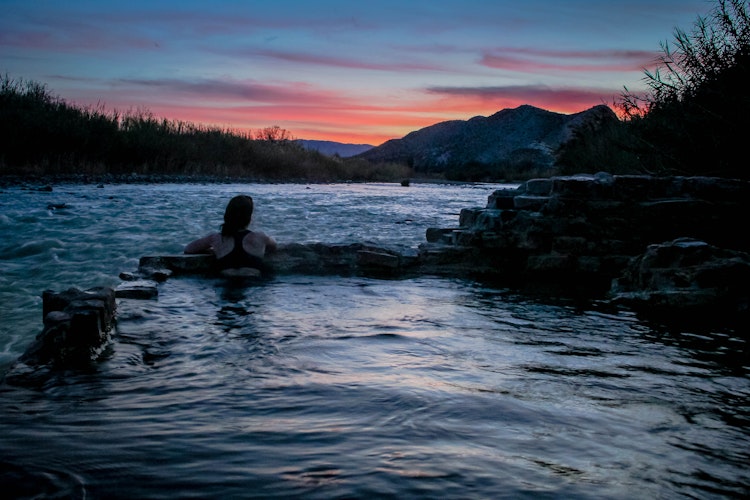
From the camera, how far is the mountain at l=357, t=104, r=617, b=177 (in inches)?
2547

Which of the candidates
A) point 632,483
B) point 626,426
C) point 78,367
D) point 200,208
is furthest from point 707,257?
point 200,208

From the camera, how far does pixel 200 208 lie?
707 inches

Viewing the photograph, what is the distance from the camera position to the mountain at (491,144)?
6469cm

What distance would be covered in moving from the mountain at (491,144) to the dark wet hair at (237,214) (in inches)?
2056

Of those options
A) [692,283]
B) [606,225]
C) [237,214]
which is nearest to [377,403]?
[692,283]

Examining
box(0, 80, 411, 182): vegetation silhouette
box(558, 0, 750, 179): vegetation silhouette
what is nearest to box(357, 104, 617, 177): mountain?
box(0, 80, 411, 182): vegetation silhouette

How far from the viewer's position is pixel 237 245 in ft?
27.1

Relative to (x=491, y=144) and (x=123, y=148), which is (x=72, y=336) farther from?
(x=491, y=144)

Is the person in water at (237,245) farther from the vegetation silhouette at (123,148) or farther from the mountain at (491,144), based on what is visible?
the mountain at (491,144)

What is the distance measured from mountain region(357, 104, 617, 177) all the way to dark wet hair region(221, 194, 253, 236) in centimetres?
5223

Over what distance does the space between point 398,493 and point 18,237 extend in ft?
37.3

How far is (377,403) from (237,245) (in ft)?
17.4

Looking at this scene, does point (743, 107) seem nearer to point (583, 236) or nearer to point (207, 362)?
point (583, 236)

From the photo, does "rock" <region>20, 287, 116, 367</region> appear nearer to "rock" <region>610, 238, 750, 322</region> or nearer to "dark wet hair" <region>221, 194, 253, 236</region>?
"dark wet hair" <region>221, 194, 253, 236</region>
